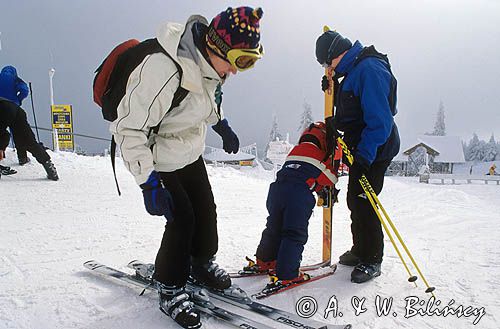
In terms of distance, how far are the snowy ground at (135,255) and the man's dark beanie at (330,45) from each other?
1.90m

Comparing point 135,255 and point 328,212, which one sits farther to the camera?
point 135,255

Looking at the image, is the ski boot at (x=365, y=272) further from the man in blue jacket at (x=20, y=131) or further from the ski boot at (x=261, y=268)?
the man in blue jacket at (x=20, y=131)

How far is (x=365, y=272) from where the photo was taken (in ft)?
9.72

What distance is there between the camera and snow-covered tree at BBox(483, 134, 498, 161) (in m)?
58.2

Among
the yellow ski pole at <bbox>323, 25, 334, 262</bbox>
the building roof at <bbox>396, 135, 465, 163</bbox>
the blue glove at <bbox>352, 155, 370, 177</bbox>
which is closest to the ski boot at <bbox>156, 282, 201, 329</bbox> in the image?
the yellow ski pole at <bbox>323, 25, 334, 262</bbox>

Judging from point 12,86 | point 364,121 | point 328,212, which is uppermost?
point 12,86

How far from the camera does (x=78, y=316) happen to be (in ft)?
7.41

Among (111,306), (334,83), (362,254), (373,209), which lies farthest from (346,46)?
(111,306)

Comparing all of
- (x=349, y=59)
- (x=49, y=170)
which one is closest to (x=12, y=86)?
(x=49, y=170)

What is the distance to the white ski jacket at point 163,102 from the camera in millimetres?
1959

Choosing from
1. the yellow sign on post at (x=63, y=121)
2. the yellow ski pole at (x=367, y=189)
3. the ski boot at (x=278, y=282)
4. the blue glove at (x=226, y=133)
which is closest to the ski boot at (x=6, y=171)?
the blue glove at (x=226, y=133)

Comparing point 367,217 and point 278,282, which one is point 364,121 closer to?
point 367,217

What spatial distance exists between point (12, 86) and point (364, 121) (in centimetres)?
671

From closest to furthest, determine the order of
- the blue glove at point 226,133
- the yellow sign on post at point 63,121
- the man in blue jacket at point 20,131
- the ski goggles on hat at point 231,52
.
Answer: the ski goggles on hat at point 231,52 < the blue glove at point 226,133 < the man in blue jacket at point 20,131 < the yellow sign on post at point 63,121
